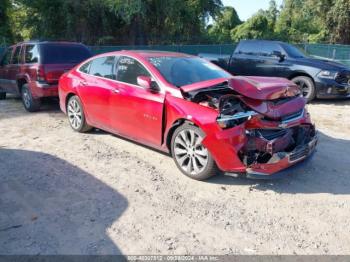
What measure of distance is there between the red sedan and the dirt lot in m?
0.35

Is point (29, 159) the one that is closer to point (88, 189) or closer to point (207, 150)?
point (88, 189)

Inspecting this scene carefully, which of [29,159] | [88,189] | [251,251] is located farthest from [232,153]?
[29,159]

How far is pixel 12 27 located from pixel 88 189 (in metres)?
26.9

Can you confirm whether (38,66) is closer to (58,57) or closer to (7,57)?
(58,57)

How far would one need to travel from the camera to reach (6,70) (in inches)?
415

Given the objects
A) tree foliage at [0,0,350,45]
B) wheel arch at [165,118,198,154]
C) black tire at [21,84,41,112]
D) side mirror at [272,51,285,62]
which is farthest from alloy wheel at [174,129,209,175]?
tree foliage at [0,0,350,45]

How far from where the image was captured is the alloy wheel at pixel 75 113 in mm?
6906

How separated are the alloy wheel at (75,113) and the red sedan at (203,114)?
A: 0.82m

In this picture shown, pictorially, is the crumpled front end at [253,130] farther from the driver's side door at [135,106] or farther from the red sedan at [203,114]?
the driver's side door at [135,106]

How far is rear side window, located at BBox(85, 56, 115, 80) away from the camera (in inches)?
241

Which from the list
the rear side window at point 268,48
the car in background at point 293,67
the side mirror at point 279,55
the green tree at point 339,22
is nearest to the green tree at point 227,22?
the green tree at point 339,22

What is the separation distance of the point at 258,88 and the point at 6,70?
8.53 metres

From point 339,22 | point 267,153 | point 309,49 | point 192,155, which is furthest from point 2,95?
point 339,22

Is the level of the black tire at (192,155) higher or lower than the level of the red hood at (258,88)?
lower
